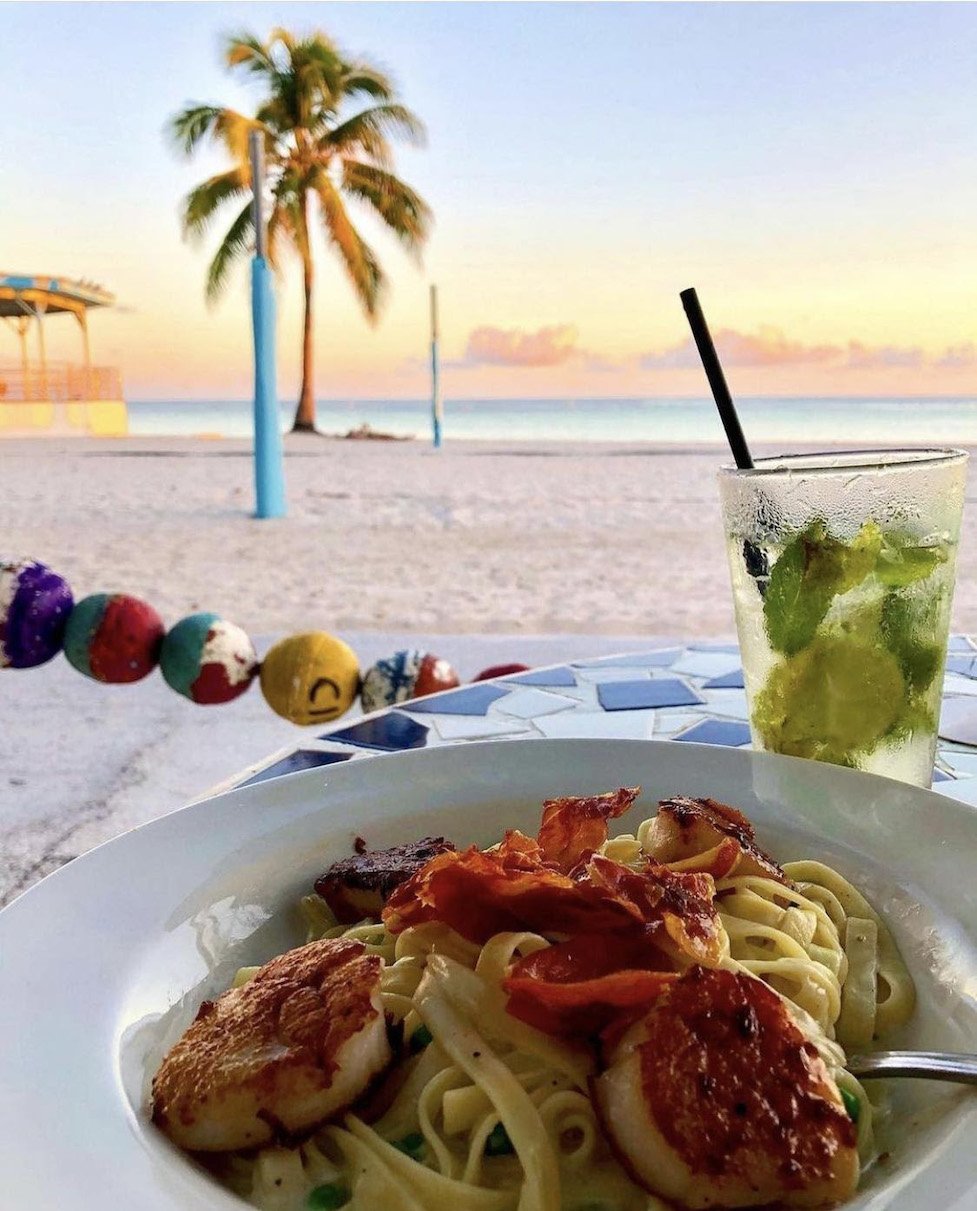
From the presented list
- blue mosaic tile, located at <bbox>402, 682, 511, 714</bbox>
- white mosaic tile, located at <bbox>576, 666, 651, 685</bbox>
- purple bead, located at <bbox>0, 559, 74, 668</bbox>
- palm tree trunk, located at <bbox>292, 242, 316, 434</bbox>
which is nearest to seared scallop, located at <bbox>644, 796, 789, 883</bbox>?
blue mosaic tile, located at <bbox>402, 682, 511, 714</bbox>

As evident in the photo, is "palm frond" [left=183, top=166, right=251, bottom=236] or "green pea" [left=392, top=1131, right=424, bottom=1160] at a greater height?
"palm frond" [left=183, top=166, right=251, bottom=236]

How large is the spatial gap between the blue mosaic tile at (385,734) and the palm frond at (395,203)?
2099 cm

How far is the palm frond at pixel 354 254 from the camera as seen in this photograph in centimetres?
2105

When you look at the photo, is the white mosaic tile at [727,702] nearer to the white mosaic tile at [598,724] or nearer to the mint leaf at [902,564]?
the white mosaic tile at [598,724]

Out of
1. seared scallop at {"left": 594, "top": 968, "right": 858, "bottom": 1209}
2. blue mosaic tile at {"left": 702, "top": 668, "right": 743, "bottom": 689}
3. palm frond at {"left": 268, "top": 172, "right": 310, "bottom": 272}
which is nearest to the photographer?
seared scallop at {"left": 594, "top": 968, "right": 858, "bottom": 1209}

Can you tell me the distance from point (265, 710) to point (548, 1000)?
15.5 feet

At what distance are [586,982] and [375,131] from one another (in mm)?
23445

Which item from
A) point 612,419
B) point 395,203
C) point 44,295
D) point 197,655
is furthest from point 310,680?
point 612,419

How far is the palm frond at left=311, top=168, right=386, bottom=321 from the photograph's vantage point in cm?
2105

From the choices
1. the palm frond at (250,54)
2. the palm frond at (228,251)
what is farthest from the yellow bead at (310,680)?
the palm frond at (250,54)

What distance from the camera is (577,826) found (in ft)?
3.43

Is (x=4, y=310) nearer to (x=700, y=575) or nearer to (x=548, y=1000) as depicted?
(x=700, y=575)

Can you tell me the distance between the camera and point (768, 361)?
31.2m

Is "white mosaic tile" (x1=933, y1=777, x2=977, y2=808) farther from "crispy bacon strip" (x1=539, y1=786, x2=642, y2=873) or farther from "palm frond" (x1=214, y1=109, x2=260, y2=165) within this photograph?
"palm frond" (x1=214, y1=109, x2=260, y2=165)
